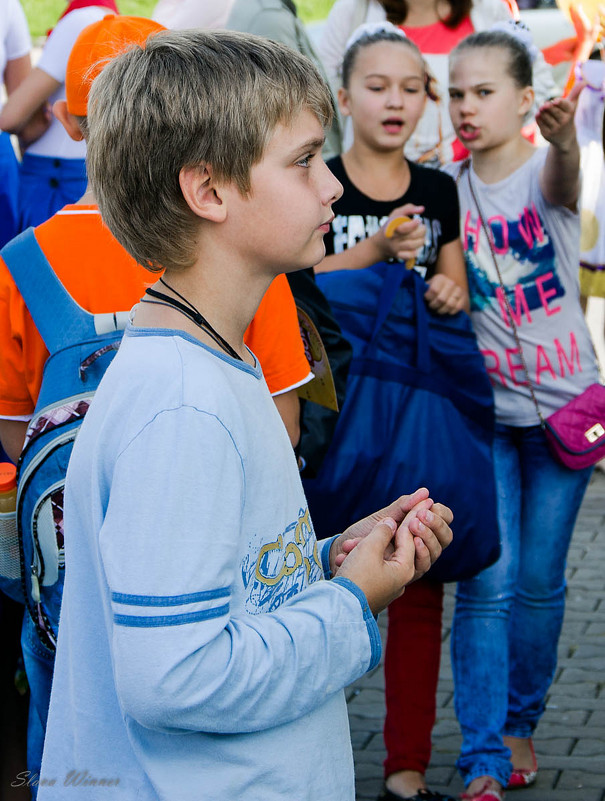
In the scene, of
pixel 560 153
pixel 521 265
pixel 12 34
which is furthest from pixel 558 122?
pixel 12 34

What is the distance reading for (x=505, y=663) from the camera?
359 cm

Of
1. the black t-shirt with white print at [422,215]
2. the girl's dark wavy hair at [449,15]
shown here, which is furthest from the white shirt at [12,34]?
the black t-shirt with white print at [422,215]

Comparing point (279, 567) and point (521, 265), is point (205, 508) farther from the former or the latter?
point (521, 265)

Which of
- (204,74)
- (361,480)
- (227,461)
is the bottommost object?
(361,480)

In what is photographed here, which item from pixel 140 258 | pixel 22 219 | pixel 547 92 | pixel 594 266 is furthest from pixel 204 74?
pixel 594 266

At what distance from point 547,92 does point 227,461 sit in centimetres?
385

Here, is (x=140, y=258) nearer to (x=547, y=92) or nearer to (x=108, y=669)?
(x=108, y=669)

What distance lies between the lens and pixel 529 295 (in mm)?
3623

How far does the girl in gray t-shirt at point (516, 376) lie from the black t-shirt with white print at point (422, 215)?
0.31 ft

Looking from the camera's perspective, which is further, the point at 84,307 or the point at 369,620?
the point at 84,307

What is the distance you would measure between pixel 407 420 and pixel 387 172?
0.93 m

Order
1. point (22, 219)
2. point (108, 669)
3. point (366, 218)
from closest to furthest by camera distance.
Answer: point (108, 669), point (366, 218), point (22, 219)

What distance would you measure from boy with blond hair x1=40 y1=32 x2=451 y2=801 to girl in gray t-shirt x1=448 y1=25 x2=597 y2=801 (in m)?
1.93

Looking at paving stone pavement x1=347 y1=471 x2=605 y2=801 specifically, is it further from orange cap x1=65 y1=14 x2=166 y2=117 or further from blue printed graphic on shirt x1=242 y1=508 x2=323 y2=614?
orange cap x1=65 y1=14 x2=166 y2=117
